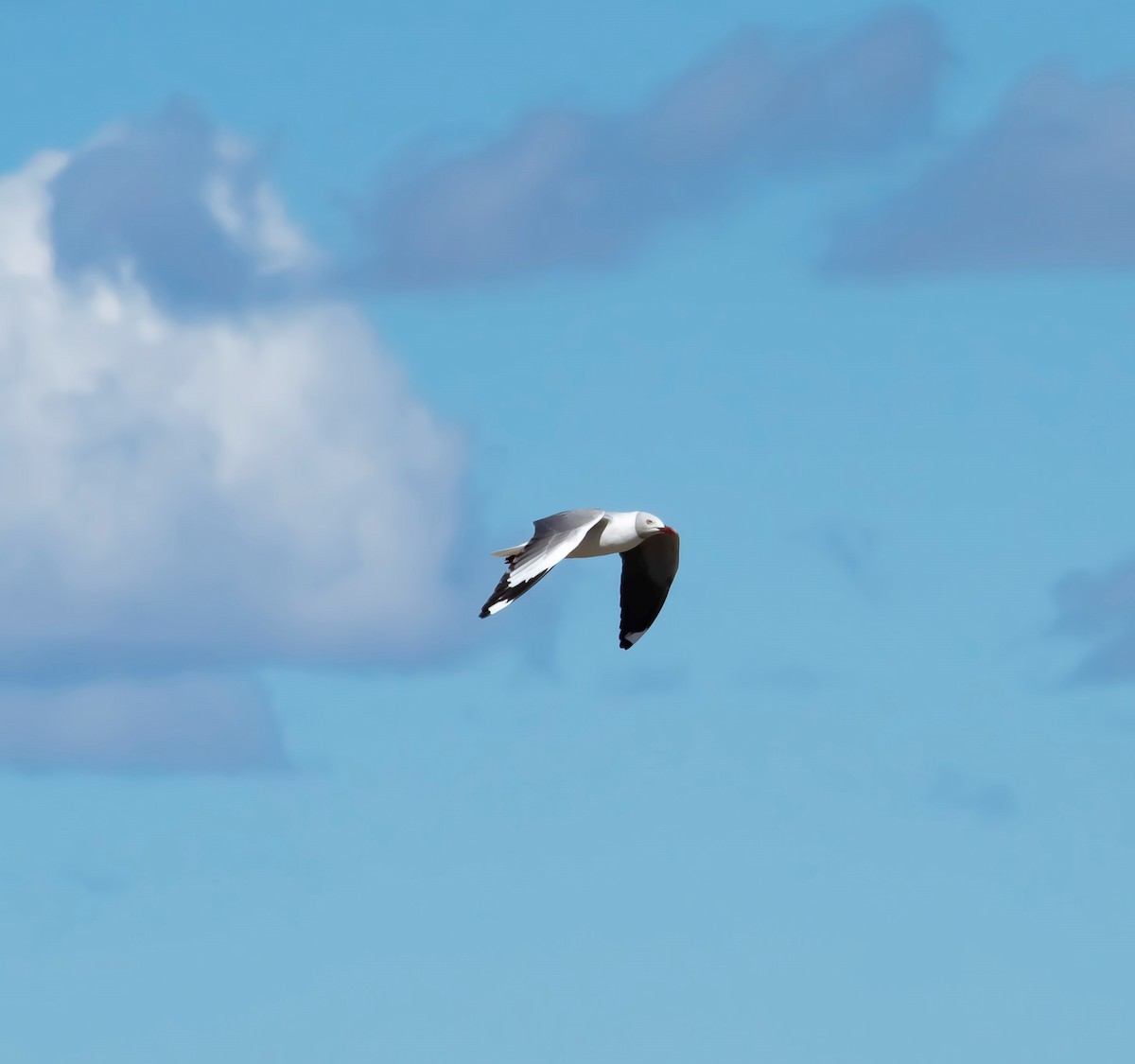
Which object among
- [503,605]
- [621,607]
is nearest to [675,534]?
[621,607]

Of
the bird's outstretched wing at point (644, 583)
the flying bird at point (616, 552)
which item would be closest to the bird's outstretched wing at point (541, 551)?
the flying bird at point (616, 552)

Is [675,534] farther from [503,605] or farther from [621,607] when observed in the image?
[503,605]

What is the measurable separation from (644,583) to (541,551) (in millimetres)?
6097

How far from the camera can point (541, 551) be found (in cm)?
4469

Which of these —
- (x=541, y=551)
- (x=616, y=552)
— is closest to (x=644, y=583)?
(x=616, y=552)

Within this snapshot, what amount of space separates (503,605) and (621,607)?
9.07m

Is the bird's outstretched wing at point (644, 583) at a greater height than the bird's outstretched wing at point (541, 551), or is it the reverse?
the bird's outstretched wing at point (644, 583)

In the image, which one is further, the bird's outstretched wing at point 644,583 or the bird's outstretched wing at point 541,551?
the bird's outstretched wing at point 644,583

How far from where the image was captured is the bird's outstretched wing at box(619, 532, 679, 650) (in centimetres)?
5006

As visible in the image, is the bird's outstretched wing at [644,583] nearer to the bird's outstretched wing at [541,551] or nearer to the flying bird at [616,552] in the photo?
the flying bird at [616,552]

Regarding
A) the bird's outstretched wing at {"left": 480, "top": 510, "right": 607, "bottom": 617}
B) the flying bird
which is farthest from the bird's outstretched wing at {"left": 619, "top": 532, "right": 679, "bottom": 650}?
the bird's outstretched wing at {"left": 480, "top": 510, "right": 607, "bottom": 617}

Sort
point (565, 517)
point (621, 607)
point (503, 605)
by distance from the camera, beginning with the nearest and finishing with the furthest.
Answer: point (503, 605) → point (565, 517) → point (621, 607)

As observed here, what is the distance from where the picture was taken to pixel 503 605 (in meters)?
41.9

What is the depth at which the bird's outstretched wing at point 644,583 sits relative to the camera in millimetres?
50062
